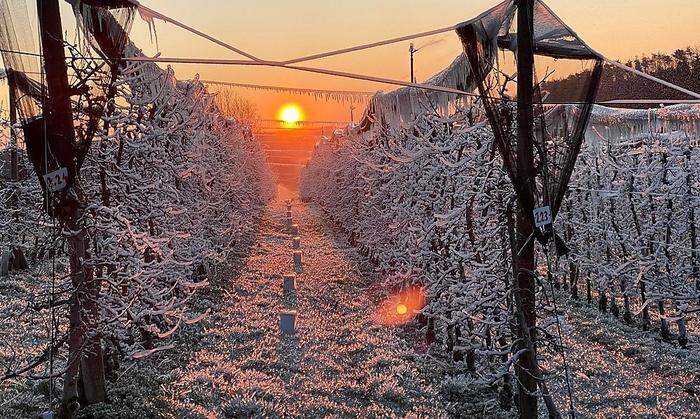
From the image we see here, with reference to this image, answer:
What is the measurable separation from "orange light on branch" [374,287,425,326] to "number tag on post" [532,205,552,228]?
33.2ft

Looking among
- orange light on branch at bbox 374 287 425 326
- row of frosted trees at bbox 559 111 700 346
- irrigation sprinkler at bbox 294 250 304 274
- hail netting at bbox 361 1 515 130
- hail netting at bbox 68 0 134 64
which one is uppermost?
hail netting at bbox 68 0 134 64

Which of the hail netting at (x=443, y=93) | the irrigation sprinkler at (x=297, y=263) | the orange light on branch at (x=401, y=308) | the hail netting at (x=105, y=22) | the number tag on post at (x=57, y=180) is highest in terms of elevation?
the hail netting at (x=105, y=22)

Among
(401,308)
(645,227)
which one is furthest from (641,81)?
(401,308)

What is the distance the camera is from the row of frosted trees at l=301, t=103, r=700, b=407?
31.7 ft

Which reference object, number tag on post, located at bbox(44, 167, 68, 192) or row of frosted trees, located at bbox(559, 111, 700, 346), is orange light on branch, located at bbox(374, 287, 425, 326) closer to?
row of frosted trees, located at bbox(559, 111, 700, 346)

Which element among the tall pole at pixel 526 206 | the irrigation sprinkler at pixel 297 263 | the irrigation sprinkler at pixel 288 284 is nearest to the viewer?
the tall pole at pixel 526 206

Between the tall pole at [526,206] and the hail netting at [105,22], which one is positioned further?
the hail netting at [105,22]

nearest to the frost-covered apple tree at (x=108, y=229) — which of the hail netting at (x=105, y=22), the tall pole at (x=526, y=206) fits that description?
the hail netting at (x=105, y=22)

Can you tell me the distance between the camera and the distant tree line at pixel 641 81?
6.95 m

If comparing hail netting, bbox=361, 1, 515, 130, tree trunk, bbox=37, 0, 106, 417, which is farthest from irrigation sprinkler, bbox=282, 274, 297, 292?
tree trunk, bbox=37, 0, 106, 417

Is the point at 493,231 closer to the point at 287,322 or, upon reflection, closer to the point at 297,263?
the point at 287,322

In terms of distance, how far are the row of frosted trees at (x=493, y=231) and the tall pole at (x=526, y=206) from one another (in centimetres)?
28

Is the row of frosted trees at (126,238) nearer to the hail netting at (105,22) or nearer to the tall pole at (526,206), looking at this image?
the hail netting at (105,22)

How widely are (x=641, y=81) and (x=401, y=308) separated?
11946mm
